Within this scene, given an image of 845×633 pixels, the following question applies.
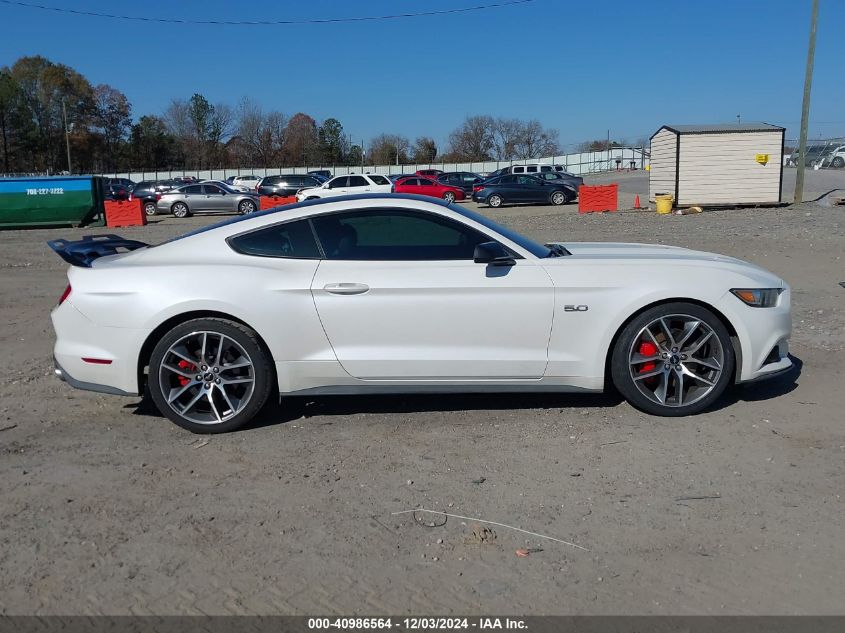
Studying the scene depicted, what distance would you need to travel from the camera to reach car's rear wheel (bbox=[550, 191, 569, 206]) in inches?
1328

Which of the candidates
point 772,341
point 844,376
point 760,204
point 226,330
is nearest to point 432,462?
point 226,330

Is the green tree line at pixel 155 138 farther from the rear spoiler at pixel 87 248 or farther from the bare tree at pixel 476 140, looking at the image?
the rear spoiler at pixel 87 248

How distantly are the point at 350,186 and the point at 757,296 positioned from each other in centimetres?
3026

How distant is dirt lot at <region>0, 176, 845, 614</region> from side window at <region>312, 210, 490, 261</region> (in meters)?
1.13

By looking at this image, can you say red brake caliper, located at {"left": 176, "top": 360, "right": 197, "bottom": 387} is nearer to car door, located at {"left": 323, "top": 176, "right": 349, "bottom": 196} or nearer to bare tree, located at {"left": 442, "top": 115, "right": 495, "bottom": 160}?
car door, located at {"left": 323, "top": 176, "right": 349, "bottom": 196}

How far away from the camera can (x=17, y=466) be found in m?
4.34

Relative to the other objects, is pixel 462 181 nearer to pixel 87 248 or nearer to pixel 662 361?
pixel 87 248

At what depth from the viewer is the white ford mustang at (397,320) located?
470cm

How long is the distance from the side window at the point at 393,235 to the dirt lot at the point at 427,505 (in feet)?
3.70

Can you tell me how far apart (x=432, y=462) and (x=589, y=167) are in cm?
8608
